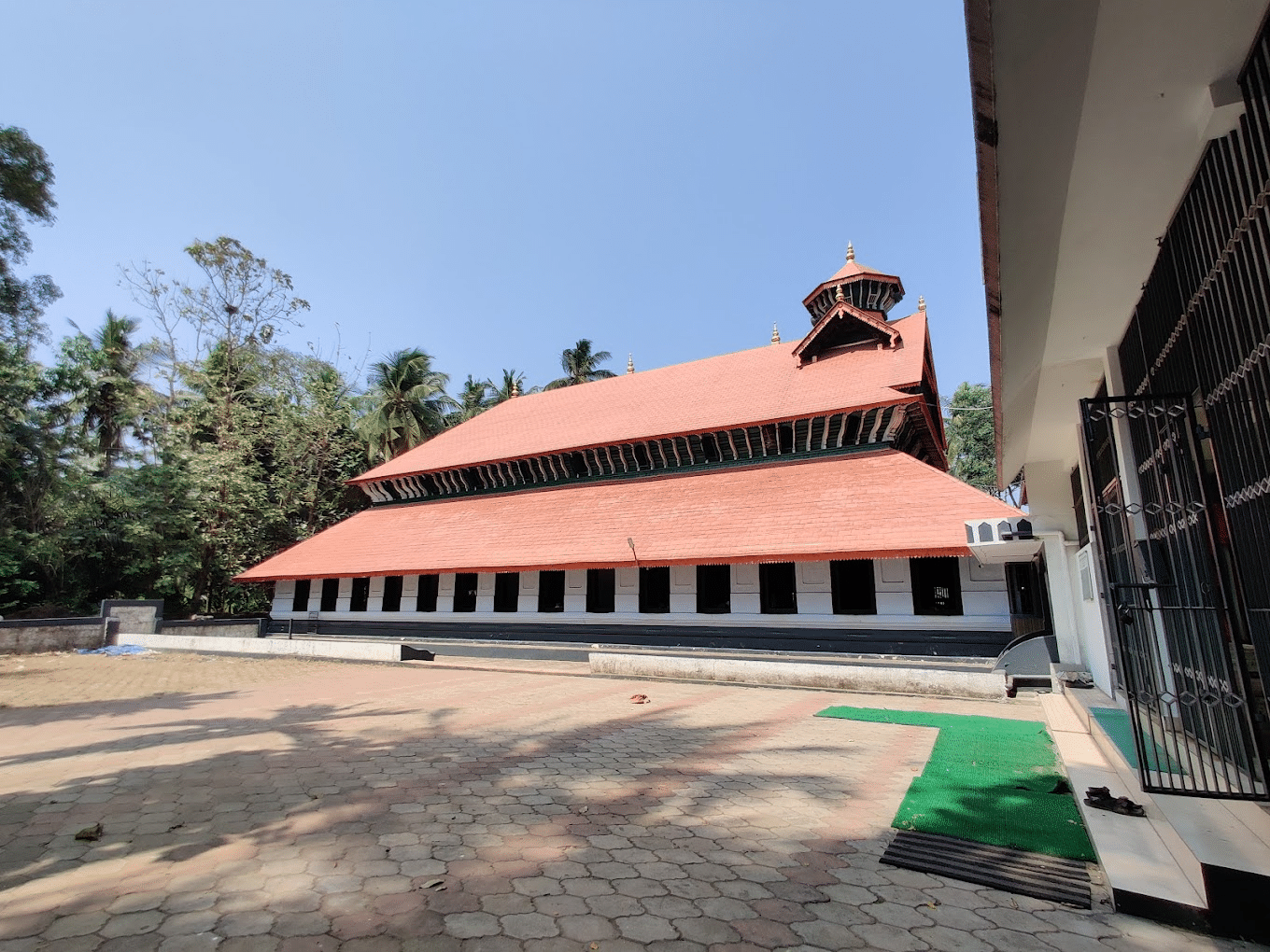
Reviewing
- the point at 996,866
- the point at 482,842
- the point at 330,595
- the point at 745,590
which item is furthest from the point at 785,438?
the point at 330,595

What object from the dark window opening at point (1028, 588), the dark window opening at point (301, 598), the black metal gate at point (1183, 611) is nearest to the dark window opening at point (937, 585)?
the dark window opening at point (1028, 588)

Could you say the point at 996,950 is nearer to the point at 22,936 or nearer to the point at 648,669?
the point at 22,936

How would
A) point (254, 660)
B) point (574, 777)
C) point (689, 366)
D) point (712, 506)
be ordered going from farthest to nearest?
point (689, 366) < point (254, 660) < point (712, 506) < point (574, 777)

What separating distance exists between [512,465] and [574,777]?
14.8 meters

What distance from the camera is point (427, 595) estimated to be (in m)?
17.6

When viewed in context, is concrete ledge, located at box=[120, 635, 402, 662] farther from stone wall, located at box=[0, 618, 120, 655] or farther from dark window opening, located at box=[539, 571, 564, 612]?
dark window opening, located at box=[539, 571, 564, 612]

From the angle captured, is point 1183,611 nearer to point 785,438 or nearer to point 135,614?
point 785,438

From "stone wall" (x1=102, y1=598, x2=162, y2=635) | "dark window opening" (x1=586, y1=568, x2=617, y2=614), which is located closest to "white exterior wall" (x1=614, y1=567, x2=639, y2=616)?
"dark window opening" (x1=586, y1=568, x2=617, y2=614)

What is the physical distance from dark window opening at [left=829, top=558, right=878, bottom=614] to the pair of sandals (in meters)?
8.49

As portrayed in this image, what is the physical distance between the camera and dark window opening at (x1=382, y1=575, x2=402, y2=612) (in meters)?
18.2

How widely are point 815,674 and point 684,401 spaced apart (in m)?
10.1

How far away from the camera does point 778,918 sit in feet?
8.88

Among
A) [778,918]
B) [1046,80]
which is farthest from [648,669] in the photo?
[1046,80]

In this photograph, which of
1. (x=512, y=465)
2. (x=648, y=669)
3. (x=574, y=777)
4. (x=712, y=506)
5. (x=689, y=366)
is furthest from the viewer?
(x=689, y=366)
